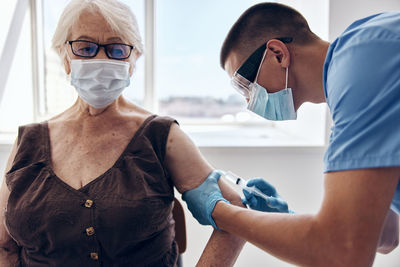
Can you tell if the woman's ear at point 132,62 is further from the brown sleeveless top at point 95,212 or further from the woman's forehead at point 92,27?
the brown sleeveless top at point 95,212

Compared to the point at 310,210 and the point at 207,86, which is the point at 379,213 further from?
the point at 207,86

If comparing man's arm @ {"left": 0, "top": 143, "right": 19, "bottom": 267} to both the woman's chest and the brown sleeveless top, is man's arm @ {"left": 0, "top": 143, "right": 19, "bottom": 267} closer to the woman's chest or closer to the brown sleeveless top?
the brown sleeveless top

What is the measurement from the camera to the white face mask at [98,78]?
1.23m

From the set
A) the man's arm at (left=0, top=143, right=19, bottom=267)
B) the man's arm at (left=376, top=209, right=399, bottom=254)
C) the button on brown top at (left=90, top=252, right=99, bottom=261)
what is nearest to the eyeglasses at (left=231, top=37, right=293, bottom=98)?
the man's arm at (left=376, top=209, right=399, bottom=254)

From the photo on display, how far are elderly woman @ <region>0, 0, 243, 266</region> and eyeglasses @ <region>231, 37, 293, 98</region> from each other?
31cm

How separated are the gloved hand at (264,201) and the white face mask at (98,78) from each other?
68cm

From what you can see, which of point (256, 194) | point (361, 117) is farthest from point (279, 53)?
point (256, 194)

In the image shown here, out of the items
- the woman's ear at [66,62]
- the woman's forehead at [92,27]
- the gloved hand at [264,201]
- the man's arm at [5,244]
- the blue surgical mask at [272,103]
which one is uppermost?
the woman's forehead at [92,27]

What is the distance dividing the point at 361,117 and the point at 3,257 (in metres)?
1.31

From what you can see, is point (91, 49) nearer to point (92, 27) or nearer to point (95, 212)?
point (92, 27)

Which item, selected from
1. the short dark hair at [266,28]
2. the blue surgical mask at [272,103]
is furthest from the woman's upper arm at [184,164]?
the short dark hair at [266,28]

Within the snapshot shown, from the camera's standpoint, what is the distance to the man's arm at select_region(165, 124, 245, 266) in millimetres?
1175

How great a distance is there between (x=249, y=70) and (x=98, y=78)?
0.58m

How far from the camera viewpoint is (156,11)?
2395 mm
